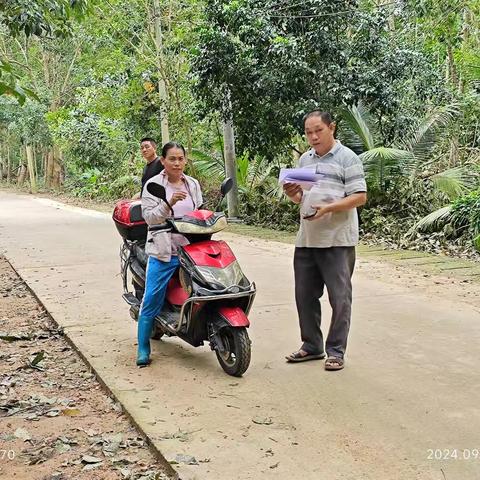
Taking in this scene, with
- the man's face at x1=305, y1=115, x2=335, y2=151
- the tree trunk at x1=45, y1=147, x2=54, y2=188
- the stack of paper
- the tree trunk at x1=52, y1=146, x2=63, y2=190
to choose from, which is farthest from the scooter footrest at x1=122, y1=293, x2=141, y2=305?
the tree trunk at x1=45, y1=147, x2=54, y2=188

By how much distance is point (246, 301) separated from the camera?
15.1ft

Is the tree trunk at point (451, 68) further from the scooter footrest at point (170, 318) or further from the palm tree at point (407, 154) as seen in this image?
the scooter footrest at point (170, 318)

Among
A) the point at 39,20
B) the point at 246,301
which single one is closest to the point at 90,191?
the point at 39,20

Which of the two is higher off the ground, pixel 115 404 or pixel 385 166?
pixel 385 166

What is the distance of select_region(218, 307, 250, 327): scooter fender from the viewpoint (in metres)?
4.32

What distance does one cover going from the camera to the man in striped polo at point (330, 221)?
4375mm

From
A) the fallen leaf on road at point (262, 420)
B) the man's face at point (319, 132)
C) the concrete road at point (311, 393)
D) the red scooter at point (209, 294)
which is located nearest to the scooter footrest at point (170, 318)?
the red scooter at point (209, 294)

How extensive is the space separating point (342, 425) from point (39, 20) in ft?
15.0

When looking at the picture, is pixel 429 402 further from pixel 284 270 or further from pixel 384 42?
pixel 384 42

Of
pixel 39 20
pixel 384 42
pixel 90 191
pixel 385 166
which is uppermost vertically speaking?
pixel 384 42

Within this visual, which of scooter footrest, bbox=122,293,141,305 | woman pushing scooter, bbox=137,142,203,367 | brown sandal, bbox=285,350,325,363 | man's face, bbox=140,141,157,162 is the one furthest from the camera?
man's face, bbox=140,141,157,162

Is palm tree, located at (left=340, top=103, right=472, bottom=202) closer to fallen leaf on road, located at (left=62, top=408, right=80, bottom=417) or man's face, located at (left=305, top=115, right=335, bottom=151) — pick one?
man's face, located at (left=305, top=115, right=335, bottom=151)

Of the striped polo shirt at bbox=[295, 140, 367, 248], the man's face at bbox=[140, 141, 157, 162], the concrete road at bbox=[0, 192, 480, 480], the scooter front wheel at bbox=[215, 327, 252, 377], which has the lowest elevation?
the concrete road at bbox=[0, 192, 480, 480]

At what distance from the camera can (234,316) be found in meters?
4.38
